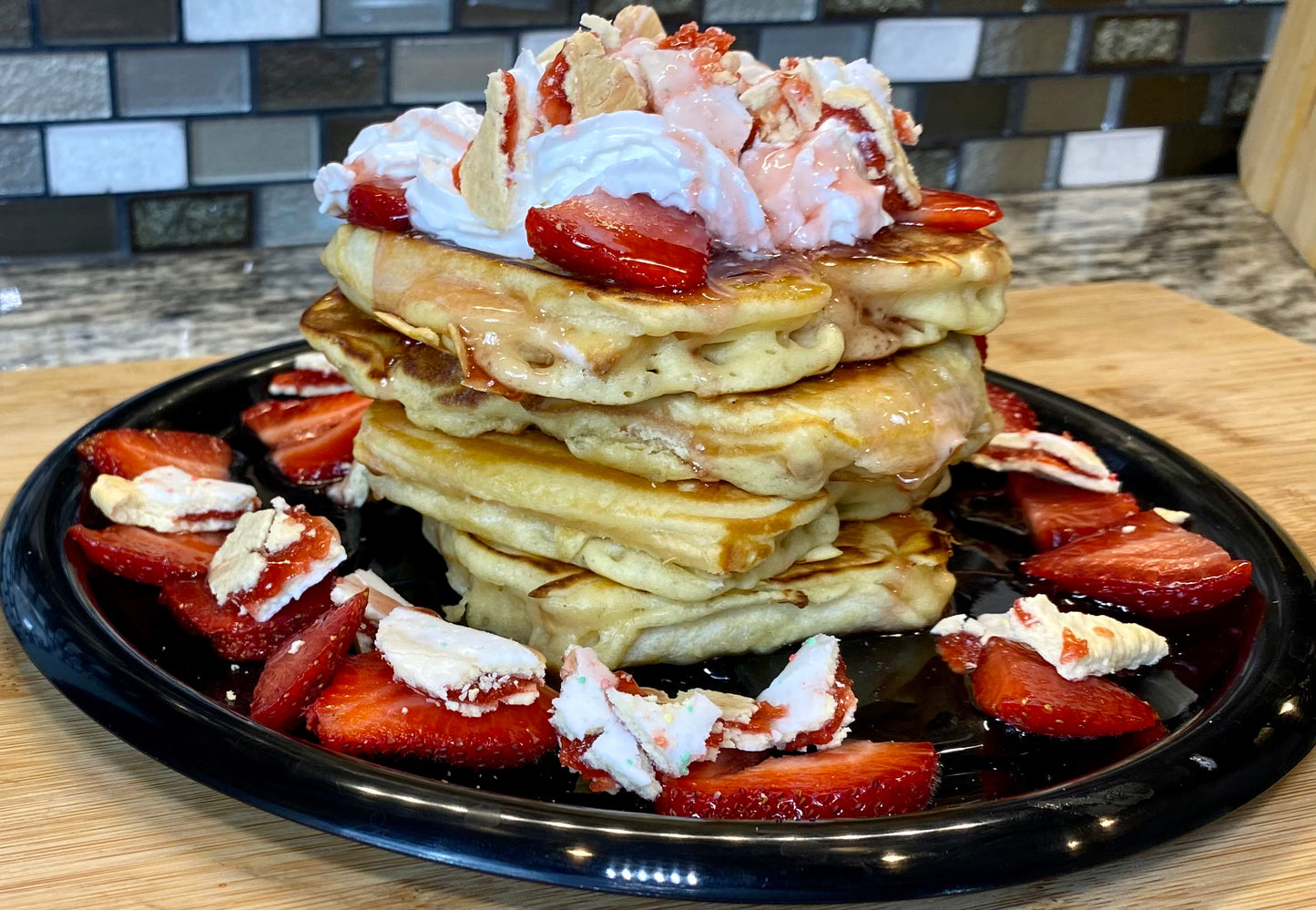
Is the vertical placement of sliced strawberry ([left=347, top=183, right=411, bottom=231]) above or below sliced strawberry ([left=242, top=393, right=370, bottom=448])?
above

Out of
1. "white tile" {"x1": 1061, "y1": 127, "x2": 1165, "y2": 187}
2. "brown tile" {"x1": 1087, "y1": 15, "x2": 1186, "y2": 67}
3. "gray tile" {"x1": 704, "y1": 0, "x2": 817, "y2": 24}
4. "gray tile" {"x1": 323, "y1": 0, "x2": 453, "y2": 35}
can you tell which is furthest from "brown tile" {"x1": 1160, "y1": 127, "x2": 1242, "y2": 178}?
"gray tile" {"x1": 323, "y1": 0, "x2": 453, "y2": 35}

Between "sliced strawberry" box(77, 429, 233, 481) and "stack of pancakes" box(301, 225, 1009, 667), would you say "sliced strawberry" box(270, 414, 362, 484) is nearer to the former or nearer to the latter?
"sliced strawberry" box(77, 429, 233, 481)

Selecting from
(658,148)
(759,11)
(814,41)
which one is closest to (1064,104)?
(814,41)

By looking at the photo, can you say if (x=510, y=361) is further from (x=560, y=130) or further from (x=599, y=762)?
(x=599, y=762)

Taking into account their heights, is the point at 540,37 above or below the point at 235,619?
above

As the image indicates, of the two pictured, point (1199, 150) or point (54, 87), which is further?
point (1199, 150)

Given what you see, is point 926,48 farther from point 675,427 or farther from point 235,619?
point 235,619

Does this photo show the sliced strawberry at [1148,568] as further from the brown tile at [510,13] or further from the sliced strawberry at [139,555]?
the brown tile at [510,13]
